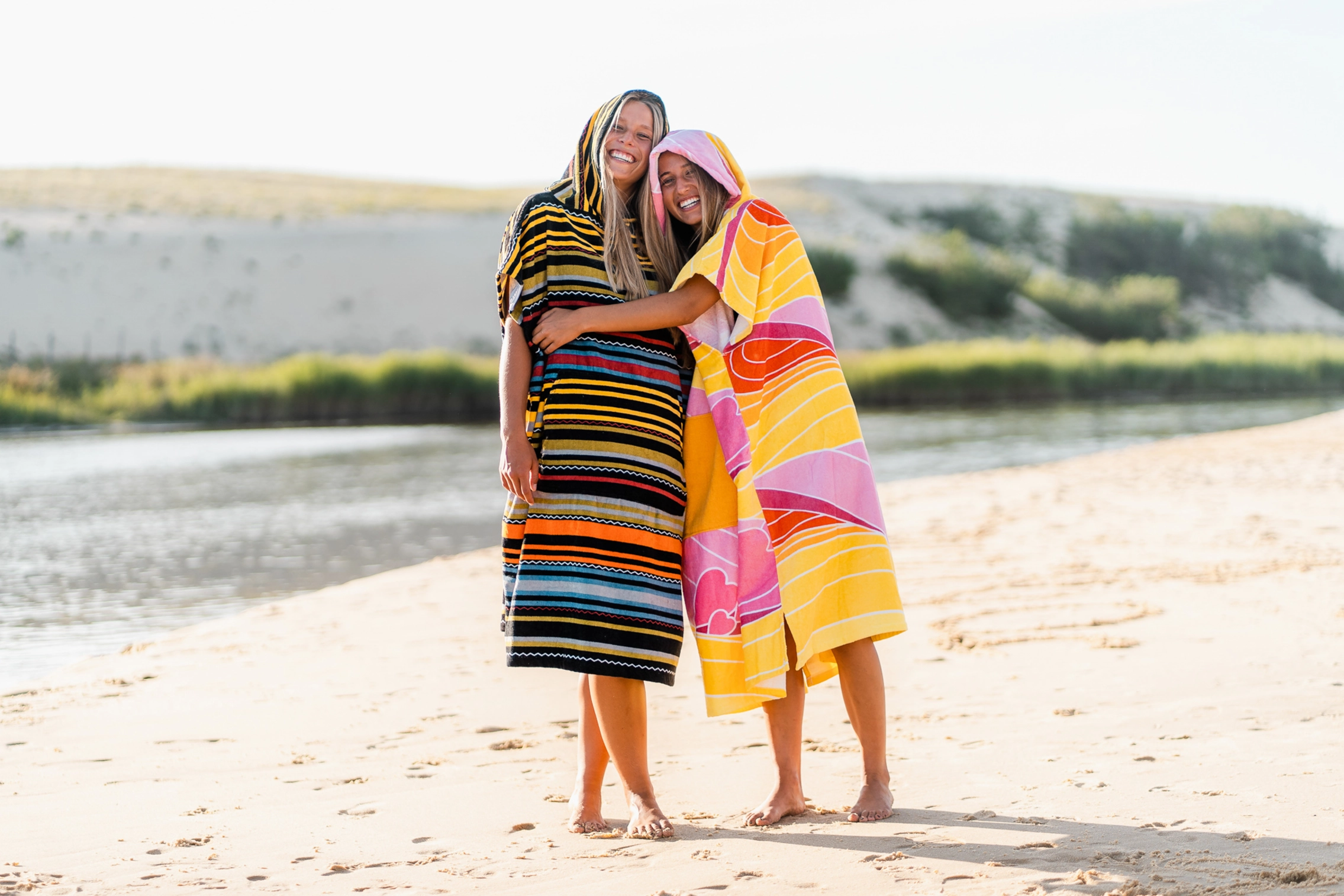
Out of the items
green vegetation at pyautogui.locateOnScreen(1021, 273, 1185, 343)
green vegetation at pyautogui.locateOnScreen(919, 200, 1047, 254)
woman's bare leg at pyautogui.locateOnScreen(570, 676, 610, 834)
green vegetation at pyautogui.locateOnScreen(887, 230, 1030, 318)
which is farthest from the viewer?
green vegetation at pyautogui.locateOnScreen(919, 200, 1047, 254)

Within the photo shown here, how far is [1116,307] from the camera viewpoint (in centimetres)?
4497

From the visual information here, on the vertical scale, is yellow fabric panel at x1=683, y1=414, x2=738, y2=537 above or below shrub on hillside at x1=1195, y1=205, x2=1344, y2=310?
below

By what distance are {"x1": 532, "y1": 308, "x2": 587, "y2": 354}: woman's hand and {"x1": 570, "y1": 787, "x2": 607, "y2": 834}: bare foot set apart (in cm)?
102

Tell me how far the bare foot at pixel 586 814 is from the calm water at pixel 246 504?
128 inches

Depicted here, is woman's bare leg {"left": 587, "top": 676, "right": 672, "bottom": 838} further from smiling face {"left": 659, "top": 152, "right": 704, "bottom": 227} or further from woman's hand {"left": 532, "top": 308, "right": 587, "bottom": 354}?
smiling face {"left": 659, "top": 152, "right": 704, "bottom": 227}

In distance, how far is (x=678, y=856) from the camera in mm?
2465

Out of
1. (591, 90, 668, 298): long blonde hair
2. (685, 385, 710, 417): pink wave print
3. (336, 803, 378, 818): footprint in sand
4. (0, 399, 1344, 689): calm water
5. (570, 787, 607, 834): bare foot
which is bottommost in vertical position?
(0, 399, 1344, 689): calm water

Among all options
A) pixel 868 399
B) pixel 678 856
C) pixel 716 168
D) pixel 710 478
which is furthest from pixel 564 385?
pixel 868 399

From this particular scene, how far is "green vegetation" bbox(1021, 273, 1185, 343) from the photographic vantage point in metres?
44.3

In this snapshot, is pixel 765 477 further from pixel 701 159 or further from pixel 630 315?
pixel 701 159

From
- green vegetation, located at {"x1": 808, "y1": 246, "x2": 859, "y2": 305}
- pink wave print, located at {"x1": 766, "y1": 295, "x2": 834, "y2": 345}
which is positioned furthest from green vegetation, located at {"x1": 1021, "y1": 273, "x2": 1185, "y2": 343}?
pink wave print, located at {"x1": 766, "y1": 295, "x2": 834, "y2": 345}

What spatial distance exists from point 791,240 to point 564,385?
64cm

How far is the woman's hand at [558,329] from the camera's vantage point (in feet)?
8.73

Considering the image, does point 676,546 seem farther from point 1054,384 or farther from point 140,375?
point 1054,384
